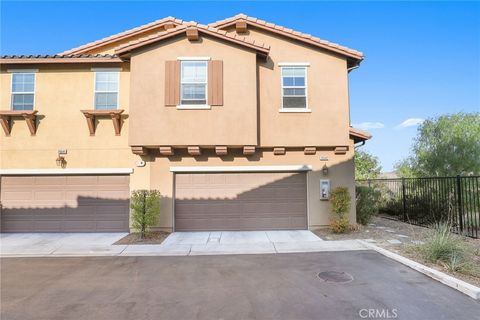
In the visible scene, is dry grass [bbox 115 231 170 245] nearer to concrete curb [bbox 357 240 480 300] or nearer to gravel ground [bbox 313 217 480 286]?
gravel ground [bbox 313 217 480 286]

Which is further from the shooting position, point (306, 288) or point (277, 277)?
point (277, 277)

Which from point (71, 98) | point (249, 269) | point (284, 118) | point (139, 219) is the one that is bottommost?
point (249, 269)

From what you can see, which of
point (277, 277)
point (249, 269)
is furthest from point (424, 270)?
point (249, 269)

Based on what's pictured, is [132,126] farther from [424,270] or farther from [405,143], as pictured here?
[405,143]

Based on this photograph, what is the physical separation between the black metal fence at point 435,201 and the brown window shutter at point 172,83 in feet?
33.6

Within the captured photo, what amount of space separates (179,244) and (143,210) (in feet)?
6.23

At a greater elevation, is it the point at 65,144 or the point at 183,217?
the point at 65,144

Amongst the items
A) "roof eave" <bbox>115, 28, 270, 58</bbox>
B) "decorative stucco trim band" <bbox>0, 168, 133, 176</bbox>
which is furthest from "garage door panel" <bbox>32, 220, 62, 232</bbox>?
"roof eave" <bbox>115, 28, 270, 58</bbox>

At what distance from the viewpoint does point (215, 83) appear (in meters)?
10.7

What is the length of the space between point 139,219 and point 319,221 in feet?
21.8

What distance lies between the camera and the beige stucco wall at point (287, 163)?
1132 cm

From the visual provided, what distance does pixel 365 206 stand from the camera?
12359mm

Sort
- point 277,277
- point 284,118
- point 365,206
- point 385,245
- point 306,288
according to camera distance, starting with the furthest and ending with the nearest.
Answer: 1. point 365,206
2. point 284,118
3. point 385,245
4. point 277,277
5. point 306,288

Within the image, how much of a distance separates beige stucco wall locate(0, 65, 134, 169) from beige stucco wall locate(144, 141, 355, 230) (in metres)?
1.39
